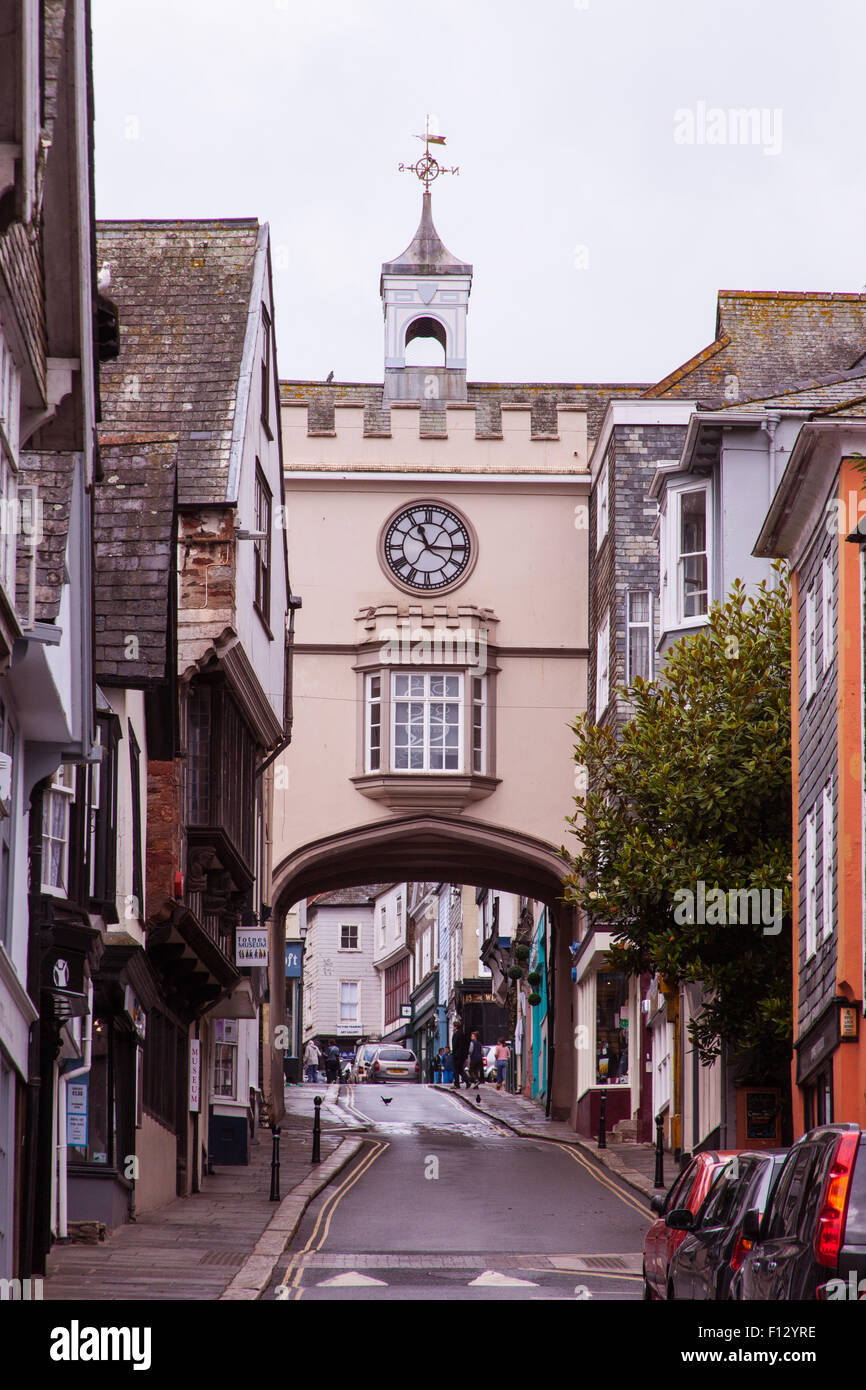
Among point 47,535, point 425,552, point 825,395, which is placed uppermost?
point 425,552

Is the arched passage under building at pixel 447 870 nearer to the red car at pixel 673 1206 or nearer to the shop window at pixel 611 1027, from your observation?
the shop window at pixel 611 1027

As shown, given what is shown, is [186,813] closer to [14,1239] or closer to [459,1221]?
[459,1221]

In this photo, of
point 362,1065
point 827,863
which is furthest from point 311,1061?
point 827,863

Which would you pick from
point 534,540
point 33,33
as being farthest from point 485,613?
point 33,33

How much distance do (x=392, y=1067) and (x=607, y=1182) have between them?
39.8m

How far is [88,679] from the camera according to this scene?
663 inches

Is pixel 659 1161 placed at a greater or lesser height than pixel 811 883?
lesser

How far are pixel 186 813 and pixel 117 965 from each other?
4.56 meters

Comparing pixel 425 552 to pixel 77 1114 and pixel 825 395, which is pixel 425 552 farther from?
pixel 77 1114

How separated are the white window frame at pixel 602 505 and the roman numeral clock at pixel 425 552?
2638 mm

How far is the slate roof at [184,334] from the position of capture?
25.7m

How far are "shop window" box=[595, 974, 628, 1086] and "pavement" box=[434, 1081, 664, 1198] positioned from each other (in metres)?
1.47

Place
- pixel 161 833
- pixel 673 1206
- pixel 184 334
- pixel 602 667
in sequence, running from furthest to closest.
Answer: pixel 602 667 < pixel 184 334 < pixel 161 833 < pixel 673 1206

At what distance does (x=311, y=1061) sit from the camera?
99.4 m
